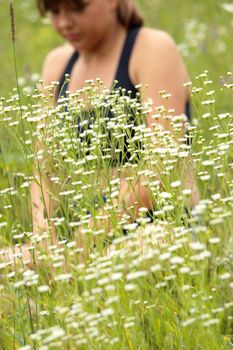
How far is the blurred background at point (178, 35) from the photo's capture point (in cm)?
573

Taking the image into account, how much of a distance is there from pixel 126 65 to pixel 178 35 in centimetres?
299

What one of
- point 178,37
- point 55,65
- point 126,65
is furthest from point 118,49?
point 178,37

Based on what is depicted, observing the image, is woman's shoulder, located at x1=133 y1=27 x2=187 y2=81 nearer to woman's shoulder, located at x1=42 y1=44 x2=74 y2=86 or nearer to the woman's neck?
the woman's neck

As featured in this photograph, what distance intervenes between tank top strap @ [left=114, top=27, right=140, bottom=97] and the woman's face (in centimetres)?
12

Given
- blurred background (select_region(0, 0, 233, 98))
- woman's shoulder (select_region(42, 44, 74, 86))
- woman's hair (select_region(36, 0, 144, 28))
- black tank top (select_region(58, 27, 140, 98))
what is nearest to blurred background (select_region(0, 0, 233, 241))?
blurred background (select_region(0, 0, 233, 98))

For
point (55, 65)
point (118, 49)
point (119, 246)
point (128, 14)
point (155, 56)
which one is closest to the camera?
point (119, 246)

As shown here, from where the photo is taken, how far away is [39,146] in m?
2.50

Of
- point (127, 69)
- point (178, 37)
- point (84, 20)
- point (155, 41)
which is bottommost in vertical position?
point (127, 69)

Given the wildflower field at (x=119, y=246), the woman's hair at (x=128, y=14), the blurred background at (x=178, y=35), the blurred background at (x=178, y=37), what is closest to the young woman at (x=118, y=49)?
the woman's hair at (x=128, y=14)

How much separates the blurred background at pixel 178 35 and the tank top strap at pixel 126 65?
3.09 ft

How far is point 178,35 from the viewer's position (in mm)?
6707

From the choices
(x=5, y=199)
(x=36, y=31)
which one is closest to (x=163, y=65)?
(x=5, y=199)

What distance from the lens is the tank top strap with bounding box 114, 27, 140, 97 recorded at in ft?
12.3

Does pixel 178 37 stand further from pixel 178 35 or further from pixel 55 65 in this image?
pixel 55 65
